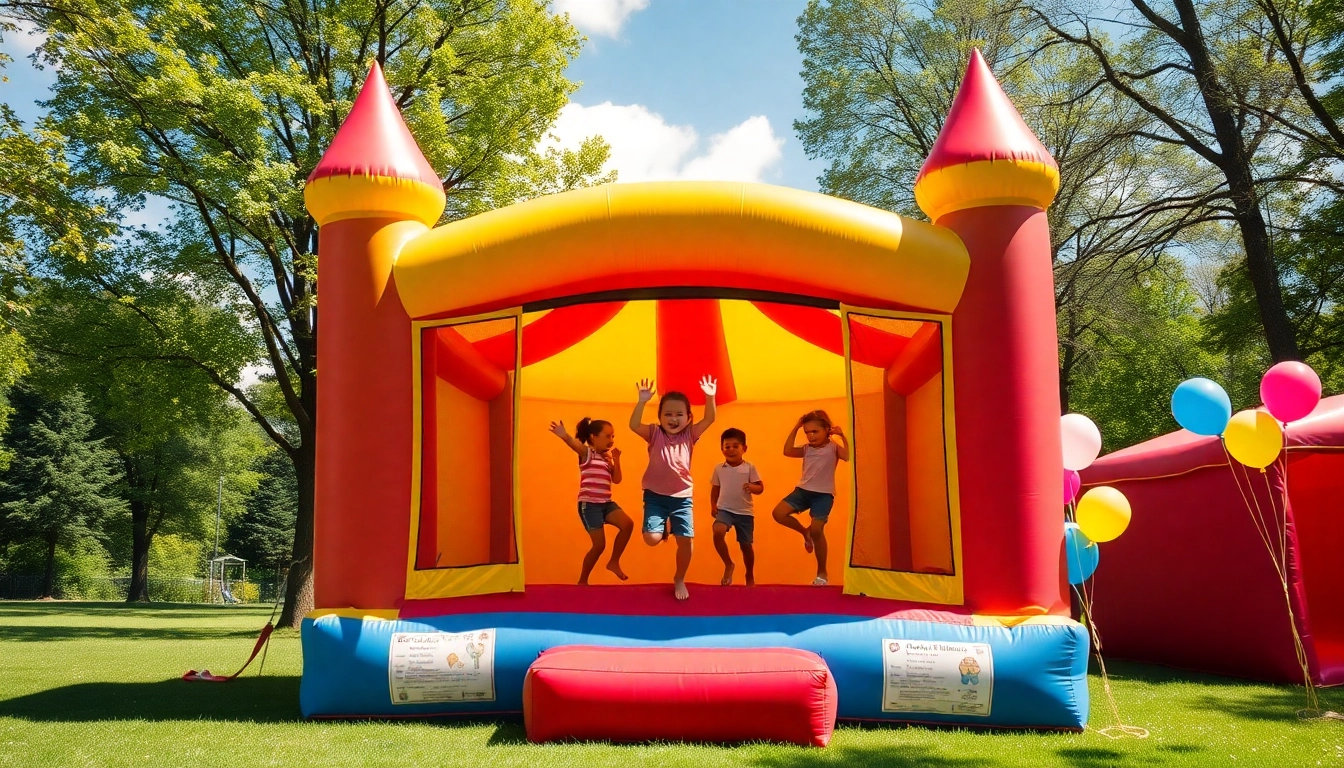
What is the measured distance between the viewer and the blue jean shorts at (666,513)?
605 centimetres

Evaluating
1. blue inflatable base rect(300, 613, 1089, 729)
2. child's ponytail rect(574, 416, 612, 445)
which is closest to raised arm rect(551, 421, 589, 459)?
child's ponytail rect(574, 416, 612, 445)

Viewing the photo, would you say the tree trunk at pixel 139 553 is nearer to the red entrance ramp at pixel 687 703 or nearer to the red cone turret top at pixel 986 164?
the red entrance ramp at pixel 687 703

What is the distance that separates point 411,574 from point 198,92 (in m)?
8.64

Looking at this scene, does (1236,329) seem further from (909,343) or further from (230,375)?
(230,375)

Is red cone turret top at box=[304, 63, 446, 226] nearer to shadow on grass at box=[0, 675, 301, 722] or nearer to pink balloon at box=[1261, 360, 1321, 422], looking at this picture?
shadow on grass at box=[0, 675, 301, 722]

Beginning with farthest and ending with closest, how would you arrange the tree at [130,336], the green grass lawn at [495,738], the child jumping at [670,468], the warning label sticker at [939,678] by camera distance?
1. the tree at [130,336]
2. the child jumping at [670,468]
3. the warning label sticker at [939,678]
4. the green grass lawn at [495,738]

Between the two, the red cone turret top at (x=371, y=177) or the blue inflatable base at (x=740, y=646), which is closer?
the blue inflatable base at (x=740, y=646)

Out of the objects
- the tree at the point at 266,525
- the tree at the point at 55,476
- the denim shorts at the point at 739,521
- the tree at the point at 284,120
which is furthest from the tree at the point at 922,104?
the tree at the point at 266,525

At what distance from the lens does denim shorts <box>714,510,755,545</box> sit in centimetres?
665

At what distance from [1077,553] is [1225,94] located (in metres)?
7.61

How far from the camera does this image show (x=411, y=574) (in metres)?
5.50

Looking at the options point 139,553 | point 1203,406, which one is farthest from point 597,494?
point 139,553

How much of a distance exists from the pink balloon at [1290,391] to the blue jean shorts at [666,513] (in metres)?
3.37

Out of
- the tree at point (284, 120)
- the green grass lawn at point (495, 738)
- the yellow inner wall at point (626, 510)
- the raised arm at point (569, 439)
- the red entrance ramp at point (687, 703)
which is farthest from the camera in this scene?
the tree at point (284, 120)
